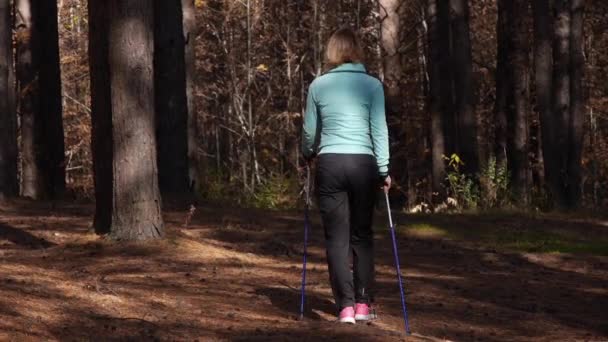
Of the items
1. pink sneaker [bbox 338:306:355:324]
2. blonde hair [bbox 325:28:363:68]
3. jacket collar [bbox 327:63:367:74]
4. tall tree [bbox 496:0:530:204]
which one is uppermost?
tall tree [bbox 496:0:530:204]

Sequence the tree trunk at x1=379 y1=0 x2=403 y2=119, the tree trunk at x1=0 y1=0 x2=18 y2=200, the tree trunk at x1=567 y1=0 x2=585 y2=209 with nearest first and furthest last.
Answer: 1. the tree trunk at x1=0 y1=0 x2=18 y2=200
2. the tree trunk at x1=379 y1=0 x2=403 y2=119
3. the tree trunk at x1=567 y1=0 x2=585 y2=209

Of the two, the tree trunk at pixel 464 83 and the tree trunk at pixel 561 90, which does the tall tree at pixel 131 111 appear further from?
the tree trunk at pixel 464 83

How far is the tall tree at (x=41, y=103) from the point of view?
21422 mm

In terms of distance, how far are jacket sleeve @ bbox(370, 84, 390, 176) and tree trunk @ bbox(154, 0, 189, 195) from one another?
8.79m

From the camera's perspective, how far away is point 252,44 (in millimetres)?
46688

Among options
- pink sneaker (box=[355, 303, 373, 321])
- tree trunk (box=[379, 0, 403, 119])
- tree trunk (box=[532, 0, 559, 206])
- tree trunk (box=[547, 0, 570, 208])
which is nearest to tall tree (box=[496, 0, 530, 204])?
tree trunk (box=[532, 0, 559, 206])

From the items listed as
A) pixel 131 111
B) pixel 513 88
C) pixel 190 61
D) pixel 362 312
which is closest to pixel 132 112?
pixel 131 111

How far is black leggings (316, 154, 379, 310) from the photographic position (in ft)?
30.6

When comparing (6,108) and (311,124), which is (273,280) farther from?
(6,108)

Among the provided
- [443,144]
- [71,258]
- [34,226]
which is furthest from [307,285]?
[443,144]

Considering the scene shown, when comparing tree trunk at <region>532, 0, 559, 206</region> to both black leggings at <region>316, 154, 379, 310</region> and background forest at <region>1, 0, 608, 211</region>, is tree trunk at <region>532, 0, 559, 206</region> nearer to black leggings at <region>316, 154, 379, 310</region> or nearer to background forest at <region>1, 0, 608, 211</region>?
background forest at <region>1, 0, 608, 211</region>

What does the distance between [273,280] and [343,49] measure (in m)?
3.24

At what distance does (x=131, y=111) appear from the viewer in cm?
1245

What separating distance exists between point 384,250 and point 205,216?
316 cm
